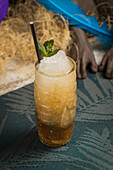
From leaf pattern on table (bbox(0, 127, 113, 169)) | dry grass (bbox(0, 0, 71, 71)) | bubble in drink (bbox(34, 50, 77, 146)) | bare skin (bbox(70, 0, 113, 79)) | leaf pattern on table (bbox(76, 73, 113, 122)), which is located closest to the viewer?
bubble in drink (bbox(34, 50, 77, 146))

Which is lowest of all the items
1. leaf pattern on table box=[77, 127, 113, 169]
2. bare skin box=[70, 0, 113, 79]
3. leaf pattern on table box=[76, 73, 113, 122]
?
leaf pattern on table box=[77, 127, 113, 169]

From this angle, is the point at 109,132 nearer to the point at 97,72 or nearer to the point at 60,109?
the point at 60,109

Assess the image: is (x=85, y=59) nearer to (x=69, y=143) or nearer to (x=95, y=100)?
(x=95, y=100)

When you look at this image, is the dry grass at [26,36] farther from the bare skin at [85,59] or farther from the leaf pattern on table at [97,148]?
the leaf pattern on table at [97,148]

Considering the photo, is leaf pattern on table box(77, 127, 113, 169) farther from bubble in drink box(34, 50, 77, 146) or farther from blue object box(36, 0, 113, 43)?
blue object box(36, 0, 113, 43)

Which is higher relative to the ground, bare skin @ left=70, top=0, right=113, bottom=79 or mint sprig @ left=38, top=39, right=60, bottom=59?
mint sprig @ left=38, top=39, right=60, bottom=59

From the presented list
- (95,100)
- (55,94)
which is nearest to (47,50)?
(55,94)

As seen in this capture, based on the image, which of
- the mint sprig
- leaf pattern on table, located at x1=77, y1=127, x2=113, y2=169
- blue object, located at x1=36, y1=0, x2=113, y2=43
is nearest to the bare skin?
blue object, located at x1=36, y1=0, x2=113, y2=43
